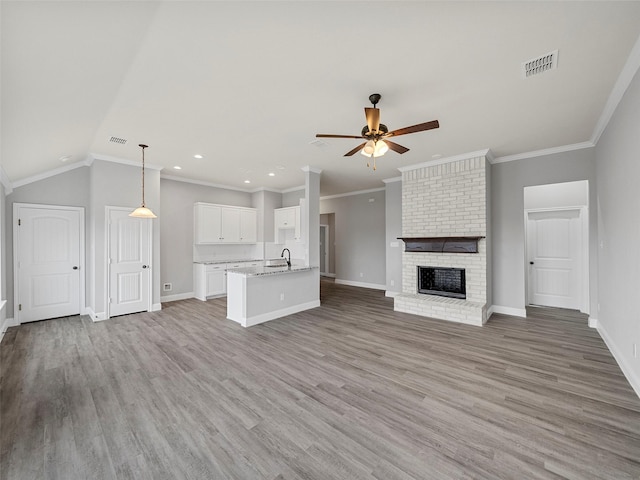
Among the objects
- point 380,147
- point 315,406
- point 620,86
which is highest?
point 620,86

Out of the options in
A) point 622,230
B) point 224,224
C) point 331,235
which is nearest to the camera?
point 622,230

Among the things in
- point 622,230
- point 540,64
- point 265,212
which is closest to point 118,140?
point 265,212

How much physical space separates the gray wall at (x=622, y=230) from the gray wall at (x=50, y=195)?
25.7 feet

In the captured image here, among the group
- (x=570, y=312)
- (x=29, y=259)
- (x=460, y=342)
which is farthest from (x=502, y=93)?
(x=29, y=259)

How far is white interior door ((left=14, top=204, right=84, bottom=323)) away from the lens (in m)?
4.43

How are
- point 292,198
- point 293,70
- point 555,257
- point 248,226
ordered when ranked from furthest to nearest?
point 292,198 → point 248,226 → point 555,257 → point 293,70

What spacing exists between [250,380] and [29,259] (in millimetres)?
4771

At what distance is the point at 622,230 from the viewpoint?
9.09 feet

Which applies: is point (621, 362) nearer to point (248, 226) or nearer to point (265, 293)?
point (265, 293)

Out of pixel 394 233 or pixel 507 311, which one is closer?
pixel 507 311

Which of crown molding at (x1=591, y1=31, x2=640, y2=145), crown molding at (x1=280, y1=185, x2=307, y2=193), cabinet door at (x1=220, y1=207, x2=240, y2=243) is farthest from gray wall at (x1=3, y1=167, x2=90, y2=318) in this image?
crown molding at (x1=591, y1=31, x2=640, y2=145)

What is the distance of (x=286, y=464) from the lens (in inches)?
65.7

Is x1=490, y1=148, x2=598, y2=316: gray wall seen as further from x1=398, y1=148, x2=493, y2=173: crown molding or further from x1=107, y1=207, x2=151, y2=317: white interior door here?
x1=107, y1=207, x2=151, y2=317: white interior door

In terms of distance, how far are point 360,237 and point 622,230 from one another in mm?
5766
